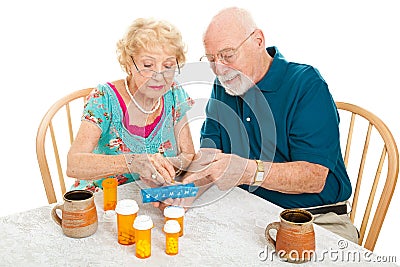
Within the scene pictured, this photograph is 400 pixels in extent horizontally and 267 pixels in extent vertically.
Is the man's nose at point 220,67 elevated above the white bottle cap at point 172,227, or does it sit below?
above

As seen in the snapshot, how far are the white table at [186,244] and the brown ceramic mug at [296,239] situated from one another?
0.08 ft

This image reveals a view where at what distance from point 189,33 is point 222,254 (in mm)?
1605

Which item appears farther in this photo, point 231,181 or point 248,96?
point 248,96

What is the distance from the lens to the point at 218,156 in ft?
5.85

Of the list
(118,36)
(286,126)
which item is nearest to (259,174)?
(286,126)

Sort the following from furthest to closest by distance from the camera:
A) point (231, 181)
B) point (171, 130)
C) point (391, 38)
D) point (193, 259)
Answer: point (391, 38), point (171, 130), point (231, 181), point (193, 259)

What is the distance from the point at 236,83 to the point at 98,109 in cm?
50

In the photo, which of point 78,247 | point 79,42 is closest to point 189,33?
point 79,42

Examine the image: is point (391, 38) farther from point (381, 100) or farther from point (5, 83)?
point (5, 83)

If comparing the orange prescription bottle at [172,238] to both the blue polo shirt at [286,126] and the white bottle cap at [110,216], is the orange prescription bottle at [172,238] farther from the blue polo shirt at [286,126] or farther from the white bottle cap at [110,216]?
the blue polo shirt at [286,126]

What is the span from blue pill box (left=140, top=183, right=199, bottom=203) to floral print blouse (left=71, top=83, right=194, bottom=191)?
38cm

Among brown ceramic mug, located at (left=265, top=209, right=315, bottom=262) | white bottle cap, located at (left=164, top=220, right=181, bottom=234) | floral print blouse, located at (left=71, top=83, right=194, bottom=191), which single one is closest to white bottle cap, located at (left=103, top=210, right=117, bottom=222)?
white bottle cap, located at (left=164, top=220, right=181, bottom=234)

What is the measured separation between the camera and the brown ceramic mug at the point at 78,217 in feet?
4.82

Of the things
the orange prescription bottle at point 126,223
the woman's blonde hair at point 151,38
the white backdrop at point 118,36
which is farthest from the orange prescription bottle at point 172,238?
the white backdrop at point 118,36
